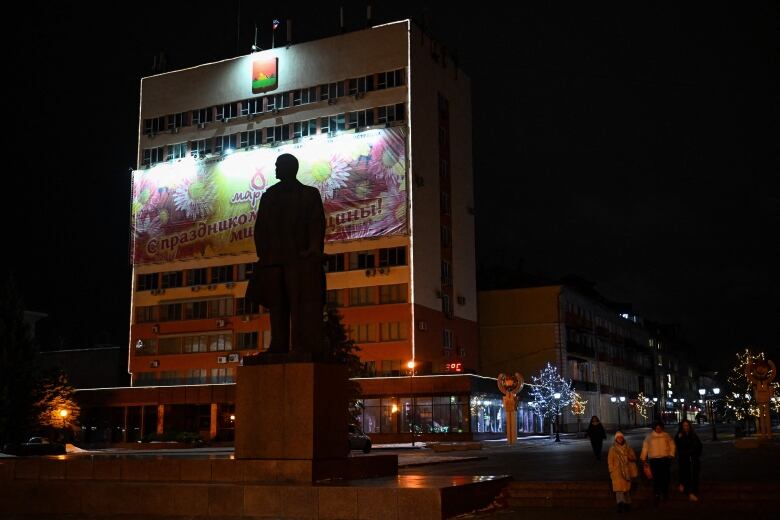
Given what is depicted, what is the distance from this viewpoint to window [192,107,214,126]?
77.6 meters

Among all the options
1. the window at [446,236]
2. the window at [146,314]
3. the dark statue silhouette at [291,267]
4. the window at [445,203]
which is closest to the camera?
the dark statue silhouette at [291,267]

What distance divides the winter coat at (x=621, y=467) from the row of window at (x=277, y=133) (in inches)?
2102

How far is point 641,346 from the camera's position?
4429 inches

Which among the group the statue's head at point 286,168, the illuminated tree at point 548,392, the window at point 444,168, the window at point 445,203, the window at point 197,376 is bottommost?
the illuminated tree at point 548,392

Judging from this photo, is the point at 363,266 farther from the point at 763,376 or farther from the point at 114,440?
the point at 763,376

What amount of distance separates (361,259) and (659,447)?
5183 centimetres

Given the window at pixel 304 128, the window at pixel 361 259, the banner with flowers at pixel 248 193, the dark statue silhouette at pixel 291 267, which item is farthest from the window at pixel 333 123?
the dark statue silhouette at pixel 291 267

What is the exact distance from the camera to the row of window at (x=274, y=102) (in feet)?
229

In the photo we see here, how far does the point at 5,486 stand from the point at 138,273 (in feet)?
213

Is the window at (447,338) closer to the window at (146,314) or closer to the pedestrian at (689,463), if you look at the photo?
the window at (146,314)

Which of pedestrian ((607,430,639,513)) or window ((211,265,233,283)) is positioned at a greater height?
window ((211,265,233,283))

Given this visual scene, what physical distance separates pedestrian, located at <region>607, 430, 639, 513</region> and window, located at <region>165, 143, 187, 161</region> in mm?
66282

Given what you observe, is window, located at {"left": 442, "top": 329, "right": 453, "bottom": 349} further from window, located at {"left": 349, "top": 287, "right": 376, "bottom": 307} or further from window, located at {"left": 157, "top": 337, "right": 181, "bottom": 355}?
window, located at {"left": 157, "top": 337, "right": 181, "bottom": 355}

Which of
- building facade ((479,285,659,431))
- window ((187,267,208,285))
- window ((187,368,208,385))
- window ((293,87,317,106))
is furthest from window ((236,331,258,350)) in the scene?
building facade ((479,285,659,431))
